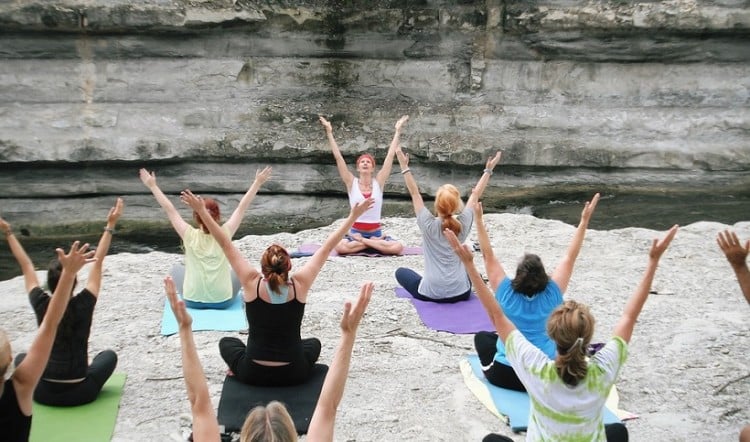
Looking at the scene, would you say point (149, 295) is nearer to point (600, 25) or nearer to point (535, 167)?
point (535, 167)

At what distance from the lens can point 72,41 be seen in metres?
15.7

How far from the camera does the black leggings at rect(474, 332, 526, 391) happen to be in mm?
6094

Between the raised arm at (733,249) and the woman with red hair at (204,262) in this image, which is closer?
the raised arm at (733,249)

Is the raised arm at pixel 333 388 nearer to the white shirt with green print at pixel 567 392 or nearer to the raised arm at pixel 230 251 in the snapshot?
the white shirt with green print at pixel 567 392

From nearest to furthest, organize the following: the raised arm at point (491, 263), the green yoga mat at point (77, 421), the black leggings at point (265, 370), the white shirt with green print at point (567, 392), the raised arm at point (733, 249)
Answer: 1. the white shirt with green print at point (567, 392)
2. the raised arm at point (733, 249)
3. the green yoga mat at point (77, 421)
4. the black leggings at point (265, 370)
5. the raised arm at point (491, 263)

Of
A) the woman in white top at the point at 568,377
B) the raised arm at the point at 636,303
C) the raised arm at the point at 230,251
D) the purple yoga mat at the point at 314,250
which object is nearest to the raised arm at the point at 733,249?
the raised arm at the point at 636,303

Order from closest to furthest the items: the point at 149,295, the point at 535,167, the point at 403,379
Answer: the point at 403,379 → the point at 149,295 → the point at 535,167

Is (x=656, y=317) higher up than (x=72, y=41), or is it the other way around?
(x=72, y=41)

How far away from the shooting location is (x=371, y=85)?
55.7 feet

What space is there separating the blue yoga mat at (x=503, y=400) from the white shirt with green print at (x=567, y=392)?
1.56 m

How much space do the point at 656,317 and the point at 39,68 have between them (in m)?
12.4

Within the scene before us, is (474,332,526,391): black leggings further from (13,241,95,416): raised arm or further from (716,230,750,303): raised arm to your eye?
(13,241,95,416): raised arm

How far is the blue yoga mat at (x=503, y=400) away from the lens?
18.7 ft

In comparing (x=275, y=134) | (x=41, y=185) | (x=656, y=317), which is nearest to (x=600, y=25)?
(x=275, y=134)
